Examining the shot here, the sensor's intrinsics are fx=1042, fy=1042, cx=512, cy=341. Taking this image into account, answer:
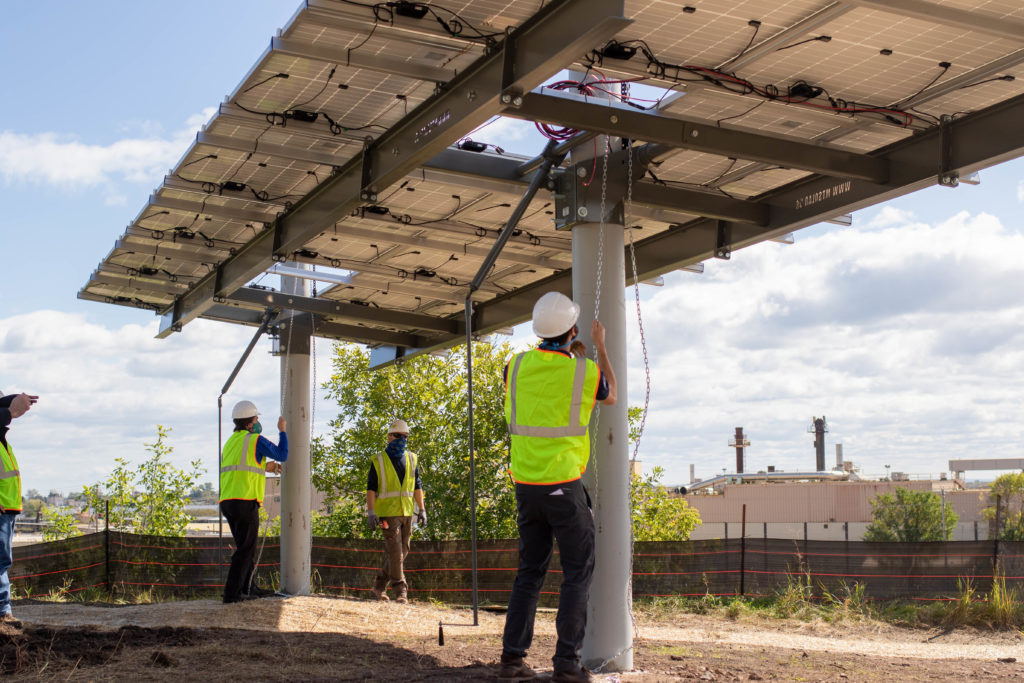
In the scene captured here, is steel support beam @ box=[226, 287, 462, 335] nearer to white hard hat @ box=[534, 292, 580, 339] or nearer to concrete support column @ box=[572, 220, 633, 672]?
concrete support column @ box=[572, 220, 633, 672]

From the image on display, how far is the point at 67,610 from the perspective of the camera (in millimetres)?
11617

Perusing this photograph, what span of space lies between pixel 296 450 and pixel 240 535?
2790mm

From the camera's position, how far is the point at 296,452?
13898 millimetres

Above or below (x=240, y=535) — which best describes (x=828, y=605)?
below

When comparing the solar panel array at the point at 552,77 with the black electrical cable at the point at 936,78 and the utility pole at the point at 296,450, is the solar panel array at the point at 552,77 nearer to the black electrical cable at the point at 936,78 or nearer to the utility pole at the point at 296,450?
the black electrical cable at the point at 936,78

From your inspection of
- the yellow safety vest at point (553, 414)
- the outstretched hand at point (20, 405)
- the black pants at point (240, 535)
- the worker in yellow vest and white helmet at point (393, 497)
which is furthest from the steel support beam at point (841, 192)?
the outstretched hand at point (20, 405)

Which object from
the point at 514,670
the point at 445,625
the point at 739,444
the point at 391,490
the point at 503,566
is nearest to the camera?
the point at 514,670

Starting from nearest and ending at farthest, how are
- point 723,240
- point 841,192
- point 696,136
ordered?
point 696,136 → point 841,192 → point 723,240

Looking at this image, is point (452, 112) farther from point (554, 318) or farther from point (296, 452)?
point (296, 452)

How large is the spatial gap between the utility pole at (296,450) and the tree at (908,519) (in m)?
39.1

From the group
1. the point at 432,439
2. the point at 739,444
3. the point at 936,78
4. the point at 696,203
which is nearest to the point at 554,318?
the point at 696,203

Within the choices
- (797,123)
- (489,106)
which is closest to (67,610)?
(489,106)

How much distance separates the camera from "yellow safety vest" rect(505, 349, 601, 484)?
6.38 meters

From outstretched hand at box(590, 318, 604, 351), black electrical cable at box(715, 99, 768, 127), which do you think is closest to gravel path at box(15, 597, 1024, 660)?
outstretched hand at box(590, 318, 604, 351)
